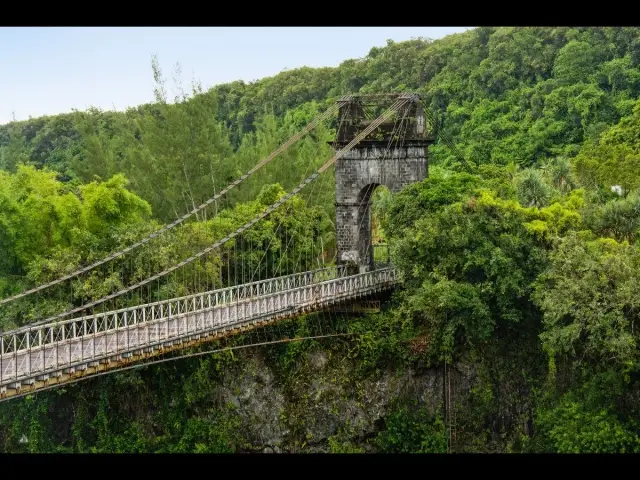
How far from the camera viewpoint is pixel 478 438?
60.2 feet

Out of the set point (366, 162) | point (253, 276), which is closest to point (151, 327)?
point (253, 276)

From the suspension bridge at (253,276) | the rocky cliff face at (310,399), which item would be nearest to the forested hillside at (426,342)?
the rocky cliff face at (310,399)

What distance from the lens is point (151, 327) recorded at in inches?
643

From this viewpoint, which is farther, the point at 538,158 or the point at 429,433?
the point at 538,158

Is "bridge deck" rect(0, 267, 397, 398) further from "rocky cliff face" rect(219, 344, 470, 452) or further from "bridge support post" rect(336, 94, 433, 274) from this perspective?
"rocky cliff face" rect(219, 344, 470, 452)

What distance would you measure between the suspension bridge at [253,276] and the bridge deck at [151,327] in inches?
1.2

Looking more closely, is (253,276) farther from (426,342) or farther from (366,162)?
(426,342)

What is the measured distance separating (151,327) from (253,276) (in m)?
4.81

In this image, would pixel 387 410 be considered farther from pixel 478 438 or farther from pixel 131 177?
pixel 131 177

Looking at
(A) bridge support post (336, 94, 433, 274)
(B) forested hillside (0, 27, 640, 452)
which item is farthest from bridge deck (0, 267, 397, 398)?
(B) forested hillside (0, 27, 640, 452)

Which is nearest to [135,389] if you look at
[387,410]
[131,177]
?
[387,410]

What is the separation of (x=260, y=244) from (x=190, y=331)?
487cm

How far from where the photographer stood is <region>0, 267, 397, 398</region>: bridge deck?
13.6 m

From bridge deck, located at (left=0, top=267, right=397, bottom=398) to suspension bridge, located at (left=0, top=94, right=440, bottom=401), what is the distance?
30mm
